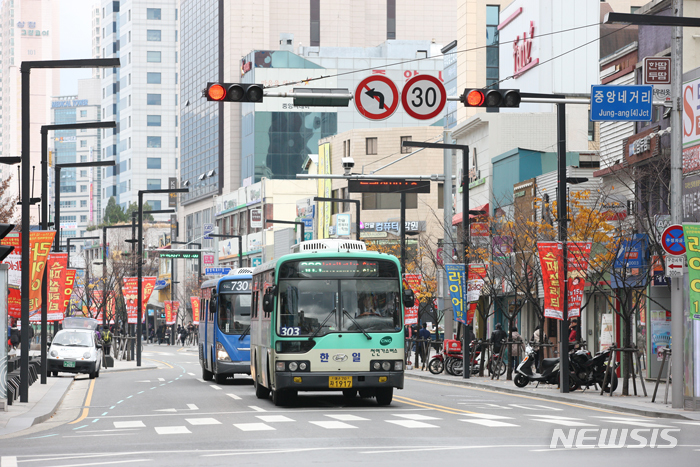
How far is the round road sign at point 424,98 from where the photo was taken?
19312mm

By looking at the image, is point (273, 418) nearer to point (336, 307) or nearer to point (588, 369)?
point (336, 307)

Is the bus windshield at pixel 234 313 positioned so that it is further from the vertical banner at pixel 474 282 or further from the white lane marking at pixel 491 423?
the white lane marking at pixel 491 423

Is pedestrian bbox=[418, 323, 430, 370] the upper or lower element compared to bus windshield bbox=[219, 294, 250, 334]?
lower

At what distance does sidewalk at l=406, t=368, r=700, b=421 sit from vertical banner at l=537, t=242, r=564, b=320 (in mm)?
2170

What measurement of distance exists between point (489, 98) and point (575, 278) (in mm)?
9980

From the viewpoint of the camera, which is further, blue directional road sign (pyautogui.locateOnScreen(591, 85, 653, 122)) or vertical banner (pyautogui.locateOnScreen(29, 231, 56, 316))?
vertical banner (pyautogui.locateOnScreen(29, 231, 56, 316))

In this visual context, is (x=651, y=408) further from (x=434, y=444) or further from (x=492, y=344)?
(x=492, y=344)

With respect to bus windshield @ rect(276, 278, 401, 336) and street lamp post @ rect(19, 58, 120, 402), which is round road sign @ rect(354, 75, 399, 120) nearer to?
bus windshield @ rect(276, 278, 401, 336)

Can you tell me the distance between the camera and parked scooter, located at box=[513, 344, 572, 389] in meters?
29.2

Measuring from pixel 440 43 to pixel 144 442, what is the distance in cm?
12401

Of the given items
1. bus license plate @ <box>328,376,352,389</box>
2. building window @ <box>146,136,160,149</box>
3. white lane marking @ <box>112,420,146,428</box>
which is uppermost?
building window @ <box>146,136,160,149</box>

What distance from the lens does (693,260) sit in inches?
812

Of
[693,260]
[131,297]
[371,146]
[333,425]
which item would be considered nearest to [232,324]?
[333,425]

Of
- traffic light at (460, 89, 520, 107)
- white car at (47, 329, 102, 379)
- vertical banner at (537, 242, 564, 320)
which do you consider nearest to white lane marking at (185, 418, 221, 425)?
traffic light at (460, 89, 520, 107)
